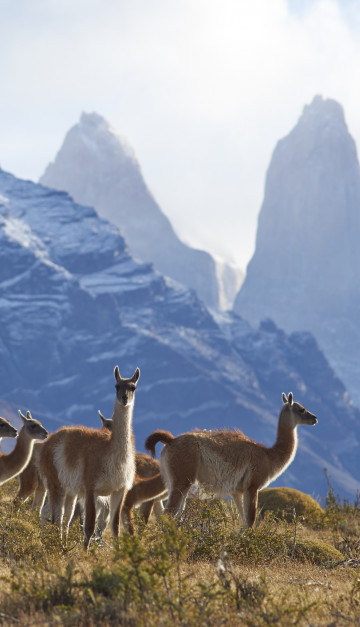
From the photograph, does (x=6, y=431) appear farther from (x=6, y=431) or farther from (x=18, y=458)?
(x=18, y=458)

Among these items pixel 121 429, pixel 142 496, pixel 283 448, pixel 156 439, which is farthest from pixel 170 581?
pixel 283 448

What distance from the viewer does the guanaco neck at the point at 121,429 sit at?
10992 mm

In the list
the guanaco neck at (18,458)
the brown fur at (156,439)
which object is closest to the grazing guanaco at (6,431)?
the guanaco neck at (18,458)

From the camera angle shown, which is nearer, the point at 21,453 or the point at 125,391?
the point at 125,391

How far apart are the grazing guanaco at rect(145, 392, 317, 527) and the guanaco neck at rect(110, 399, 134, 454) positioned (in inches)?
49.9

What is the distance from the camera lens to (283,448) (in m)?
13.9

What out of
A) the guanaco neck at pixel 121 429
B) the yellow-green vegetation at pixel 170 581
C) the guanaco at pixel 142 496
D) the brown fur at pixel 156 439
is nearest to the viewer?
the yellow-green vegetation at pixel 170 581

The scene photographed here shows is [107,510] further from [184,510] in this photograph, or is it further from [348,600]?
[348,600]

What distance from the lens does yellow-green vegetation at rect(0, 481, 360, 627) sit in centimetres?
684

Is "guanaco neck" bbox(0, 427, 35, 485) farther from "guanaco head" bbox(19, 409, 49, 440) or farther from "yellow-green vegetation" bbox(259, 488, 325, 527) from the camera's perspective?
"yellow-green vegetation" bbox(259, 488, 325, 527)

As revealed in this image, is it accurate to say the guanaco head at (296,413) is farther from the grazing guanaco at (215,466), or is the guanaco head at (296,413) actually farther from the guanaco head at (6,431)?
the guanaco head at (6,431)

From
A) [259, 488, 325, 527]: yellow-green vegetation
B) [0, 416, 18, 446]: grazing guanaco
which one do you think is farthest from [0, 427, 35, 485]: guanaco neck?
[259, 488, 325, 527]: yellow-green vegetation

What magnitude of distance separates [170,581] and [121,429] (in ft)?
13.7

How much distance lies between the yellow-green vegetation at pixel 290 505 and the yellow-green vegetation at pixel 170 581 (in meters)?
5.51
